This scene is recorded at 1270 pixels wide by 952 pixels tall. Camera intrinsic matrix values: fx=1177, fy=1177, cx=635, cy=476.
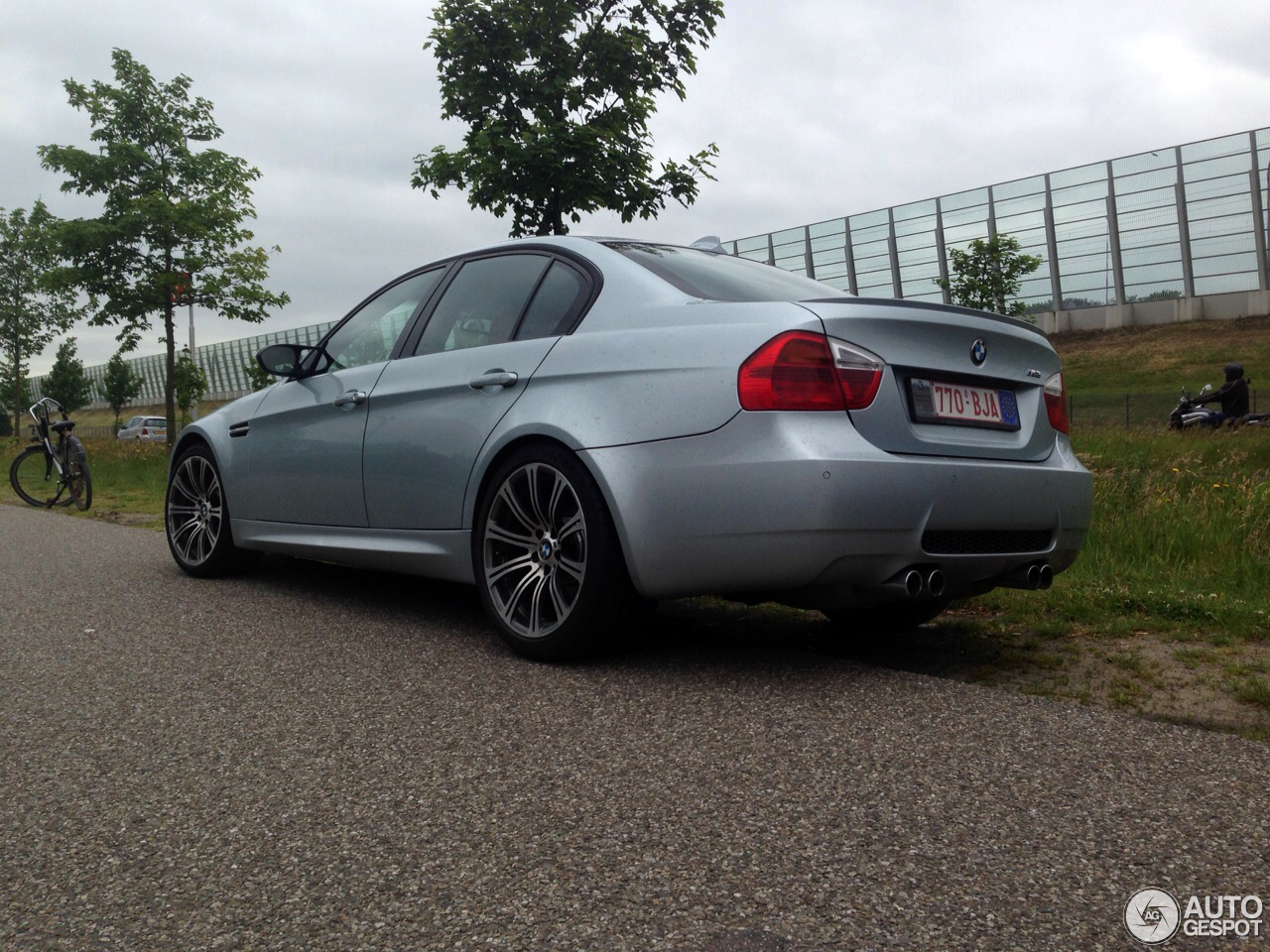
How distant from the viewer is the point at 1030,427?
13.3 feet

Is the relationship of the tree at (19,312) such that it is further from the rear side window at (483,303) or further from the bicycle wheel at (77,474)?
the rear side window at (483,303)

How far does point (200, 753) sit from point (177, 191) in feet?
66.9

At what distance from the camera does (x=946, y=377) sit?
12.5ft

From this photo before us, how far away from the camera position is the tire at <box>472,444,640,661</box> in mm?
3832

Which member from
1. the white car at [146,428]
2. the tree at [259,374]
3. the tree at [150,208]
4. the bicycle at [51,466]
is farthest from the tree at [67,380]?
the bicycle at [51,466]

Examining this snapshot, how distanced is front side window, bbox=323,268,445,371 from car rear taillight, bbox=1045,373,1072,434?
8.50ft

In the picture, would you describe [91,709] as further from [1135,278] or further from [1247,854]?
[1135,278]

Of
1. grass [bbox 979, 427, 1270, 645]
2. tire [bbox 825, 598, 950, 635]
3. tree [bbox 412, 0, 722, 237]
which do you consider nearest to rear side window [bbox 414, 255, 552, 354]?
tire [bbox 825, 598, 950, 635]

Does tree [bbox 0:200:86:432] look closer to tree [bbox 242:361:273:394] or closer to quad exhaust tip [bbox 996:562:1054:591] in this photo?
tree [bbox 242:361:273:394]

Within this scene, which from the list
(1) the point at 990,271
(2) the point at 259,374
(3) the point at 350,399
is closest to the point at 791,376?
(3) the point at 350,399

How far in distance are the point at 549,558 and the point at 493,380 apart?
73cm

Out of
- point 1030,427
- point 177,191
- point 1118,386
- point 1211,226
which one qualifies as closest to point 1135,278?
point 1211,226

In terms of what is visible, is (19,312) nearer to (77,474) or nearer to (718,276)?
(77,474)

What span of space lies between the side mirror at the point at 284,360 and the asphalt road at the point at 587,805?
1.78 metres
